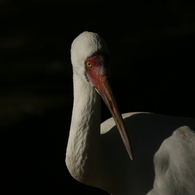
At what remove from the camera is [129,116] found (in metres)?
2.67

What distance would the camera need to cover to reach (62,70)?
3.96 meters

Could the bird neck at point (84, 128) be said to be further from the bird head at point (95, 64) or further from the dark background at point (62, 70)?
the dark background at point (62, 70)

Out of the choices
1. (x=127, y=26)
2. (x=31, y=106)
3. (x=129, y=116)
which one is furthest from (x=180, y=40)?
(x=129, y=116)

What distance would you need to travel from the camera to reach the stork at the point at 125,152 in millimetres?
2334

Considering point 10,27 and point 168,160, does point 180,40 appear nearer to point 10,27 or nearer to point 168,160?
point 10,27

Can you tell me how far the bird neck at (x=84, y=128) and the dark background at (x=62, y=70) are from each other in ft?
2.90

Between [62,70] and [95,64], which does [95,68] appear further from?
[62,70]

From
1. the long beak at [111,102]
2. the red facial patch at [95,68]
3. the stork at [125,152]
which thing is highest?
the red facial patch at [95,68]

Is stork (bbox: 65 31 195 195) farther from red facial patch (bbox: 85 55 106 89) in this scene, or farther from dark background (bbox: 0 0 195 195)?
dark background (bbox: 0 0 195 195)

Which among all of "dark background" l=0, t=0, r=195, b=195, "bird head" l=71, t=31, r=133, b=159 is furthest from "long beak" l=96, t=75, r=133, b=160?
"dark background" l=0, t=0, r=195, b=195

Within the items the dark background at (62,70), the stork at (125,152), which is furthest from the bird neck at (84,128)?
the dark background at (62,70)

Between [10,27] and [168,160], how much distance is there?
2.29 metres

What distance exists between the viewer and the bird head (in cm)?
220

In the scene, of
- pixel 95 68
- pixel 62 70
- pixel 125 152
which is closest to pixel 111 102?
pixel 95 68
